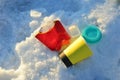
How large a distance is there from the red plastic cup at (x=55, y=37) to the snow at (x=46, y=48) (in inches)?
1.5

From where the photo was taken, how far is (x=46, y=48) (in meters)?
2.50

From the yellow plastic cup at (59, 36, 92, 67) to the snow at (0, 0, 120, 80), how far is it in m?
0.06

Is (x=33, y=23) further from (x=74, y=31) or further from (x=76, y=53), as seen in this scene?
(x=76, y=53)

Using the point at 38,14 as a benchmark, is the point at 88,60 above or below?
below

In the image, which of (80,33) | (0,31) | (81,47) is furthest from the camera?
(0,31)

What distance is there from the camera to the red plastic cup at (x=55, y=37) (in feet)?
8.14

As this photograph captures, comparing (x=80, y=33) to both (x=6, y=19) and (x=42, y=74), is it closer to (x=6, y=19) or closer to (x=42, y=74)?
(x=42, y=74)

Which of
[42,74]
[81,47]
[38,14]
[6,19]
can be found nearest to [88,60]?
[81,47]

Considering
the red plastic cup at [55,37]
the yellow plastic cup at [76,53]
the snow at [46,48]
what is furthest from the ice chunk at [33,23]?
the yellow plastic cup at [76,53]

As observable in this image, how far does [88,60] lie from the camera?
7.98 ft

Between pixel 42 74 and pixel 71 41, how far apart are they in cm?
29

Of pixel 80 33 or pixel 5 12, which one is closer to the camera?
pixel 80 33

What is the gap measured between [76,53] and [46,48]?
240mm

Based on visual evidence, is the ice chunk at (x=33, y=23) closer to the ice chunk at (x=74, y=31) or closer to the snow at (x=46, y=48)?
the snow at (x=46, y=48)
